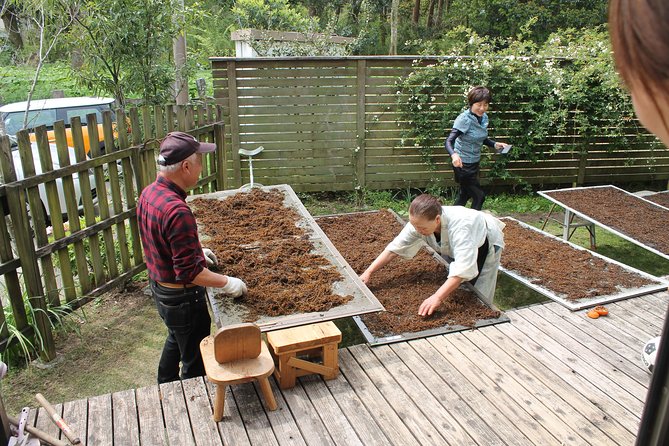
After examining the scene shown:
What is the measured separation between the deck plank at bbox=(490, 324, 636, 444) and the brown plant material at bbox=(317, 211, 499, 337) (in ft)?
0.87

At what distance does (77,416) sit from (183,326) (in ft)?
2.46

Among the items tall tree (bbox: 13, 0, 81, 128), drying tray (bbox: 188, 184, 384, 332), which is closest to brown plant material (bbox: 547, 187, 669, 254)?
drying tray (bbox: 188, 184, 384, 332)

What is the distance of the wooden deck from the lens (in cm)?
277

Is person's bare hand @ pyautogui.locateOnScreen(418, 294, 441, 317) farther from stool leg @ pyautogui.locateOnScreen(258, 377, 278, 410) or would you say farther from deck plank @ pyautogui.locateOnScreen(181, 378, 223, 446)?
deck plank @ pyautogui.locateOnScreen(181, 378, 223, 446)

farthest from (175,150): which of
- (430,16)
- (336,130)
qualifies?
(430,16)

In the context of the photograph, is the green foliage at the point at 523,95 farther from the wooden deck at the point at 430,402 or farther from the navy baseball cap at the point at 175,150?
the navy baseball cap at the point at 175,150

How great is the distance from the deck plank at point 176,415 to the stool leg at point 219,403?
0.51 ft

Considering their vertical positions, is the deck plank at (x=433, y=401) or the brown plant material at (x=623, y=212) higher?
the brown plant material at (x=623, y=212)

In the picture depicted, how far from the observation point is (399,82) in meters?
7.74

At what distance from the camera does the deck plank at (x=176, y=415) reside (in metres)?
2.77

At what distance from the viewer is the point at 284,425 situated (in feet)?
9.37

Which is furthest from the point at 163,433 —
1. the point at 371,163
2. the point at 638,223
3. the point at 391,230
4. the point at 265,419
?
the point at 371,163

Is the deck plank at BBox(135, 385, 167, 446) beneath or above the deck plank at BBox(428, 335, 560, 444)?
beneath

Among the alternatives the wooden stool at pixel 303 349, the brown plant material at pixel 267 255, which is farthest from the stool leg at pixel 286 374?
the brown plant material at pixel 267 255
